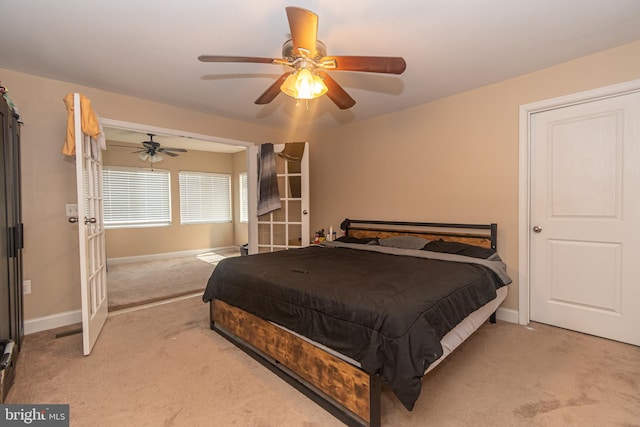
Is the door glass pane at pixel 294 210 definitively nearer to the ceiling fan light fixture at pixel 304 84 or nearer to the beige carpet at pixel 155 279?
the beige carpet at pixel 155 279

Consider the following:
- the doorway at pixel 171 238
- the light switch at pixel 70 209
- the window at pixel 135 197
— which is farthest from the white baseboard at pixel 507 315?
the window at pixel 135 197

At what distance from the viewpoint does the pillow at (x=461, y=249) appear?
2.64m

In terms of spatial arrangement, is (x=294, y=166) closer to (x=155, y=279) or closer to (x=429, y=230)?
(x=429, y=230)

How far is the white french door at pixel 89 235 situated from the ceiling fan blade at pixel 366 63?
188cm

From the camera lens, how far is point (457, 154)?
10.4 feet

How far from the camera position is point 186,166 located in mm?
6641

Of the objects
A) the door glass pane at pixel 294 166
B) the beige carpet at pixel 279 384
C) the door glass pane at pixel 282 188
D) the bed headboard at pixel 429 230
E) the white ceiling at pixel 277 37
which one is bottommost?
the beige carpet at pixel 279 384

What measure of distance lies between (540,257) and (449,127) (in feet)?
5.18

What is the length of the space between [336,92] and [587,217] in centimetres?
239

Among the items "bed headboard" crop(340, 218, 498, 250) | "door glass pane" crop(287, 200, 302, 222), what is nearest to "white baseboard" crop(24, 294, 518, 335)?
"bed headboard" crop(340, 218, 498, 250)

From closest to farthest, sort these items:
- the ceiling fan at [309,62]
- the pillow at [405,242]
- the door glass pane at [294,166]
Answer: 1. the ceiling fan at [309,62]
2. the pillow at [405,242]
3. the door glass pane at [294,166]

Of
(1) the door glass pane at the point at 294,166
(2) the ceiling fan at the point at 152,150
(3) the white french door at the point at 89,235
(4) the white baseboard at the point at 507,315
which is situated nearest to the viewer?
(3) the white french door at the point at 89,235

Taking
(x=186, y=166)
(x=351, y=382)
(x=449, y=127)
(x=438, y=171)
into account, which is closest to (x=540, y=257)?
(x=438, y=171)

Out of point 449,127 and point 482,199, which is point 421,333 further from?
point 449,127
